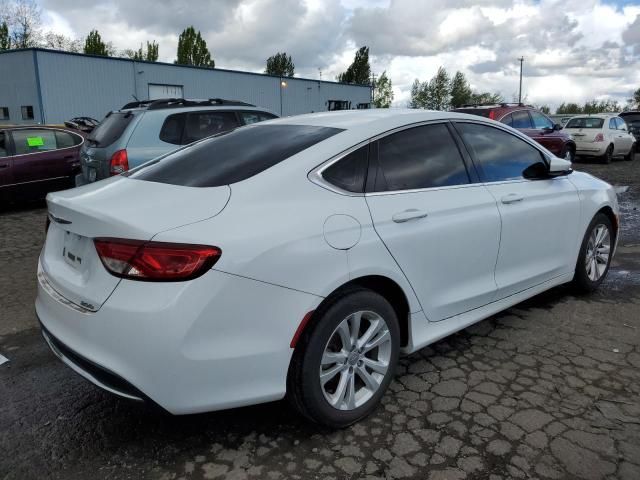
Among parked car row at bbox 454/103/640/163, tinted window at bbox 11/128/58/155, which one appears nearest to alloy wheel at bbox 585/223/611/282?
parked car row at bbox 454/103/640/163

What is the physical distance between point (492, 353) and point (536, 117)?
33.9ft

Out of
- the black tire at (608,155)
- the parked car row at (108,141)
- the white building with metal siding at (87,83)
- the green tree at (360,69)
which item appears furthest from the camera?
the green tree at (360,69)

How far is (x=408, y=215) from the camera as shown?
2762mm

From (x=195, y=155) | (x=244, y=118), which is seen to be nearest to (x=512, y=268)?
(x=195, y=155)

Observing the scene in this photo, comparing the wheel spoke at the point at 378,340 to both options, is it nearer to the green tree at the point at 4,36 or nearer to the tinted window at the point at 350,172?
the tinted window at the point at 350,172

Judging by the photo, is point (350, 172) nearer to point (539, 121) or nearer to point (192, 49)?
point (539, 121)

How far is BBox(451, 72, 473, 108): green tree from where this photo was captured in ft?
215

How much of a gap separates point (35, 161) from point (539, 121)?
10.5m

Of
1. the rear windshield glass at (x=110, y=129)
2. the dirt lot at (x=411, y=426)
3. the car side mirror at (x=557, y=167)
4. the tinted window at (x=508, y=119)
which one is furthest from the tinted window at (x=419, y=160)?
the tinted window at (x=508, y=119)

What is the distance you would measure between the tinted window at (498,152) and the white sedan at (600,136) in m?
13.9

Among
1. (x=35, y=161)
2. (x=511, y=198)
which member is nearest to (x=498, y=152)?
(x=511, y=198)

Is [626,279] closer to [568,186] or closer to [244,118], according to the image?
[568,186]

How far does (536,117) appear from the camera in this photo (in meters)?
12.4

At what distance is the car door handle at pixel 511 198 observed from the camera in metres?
3.40
